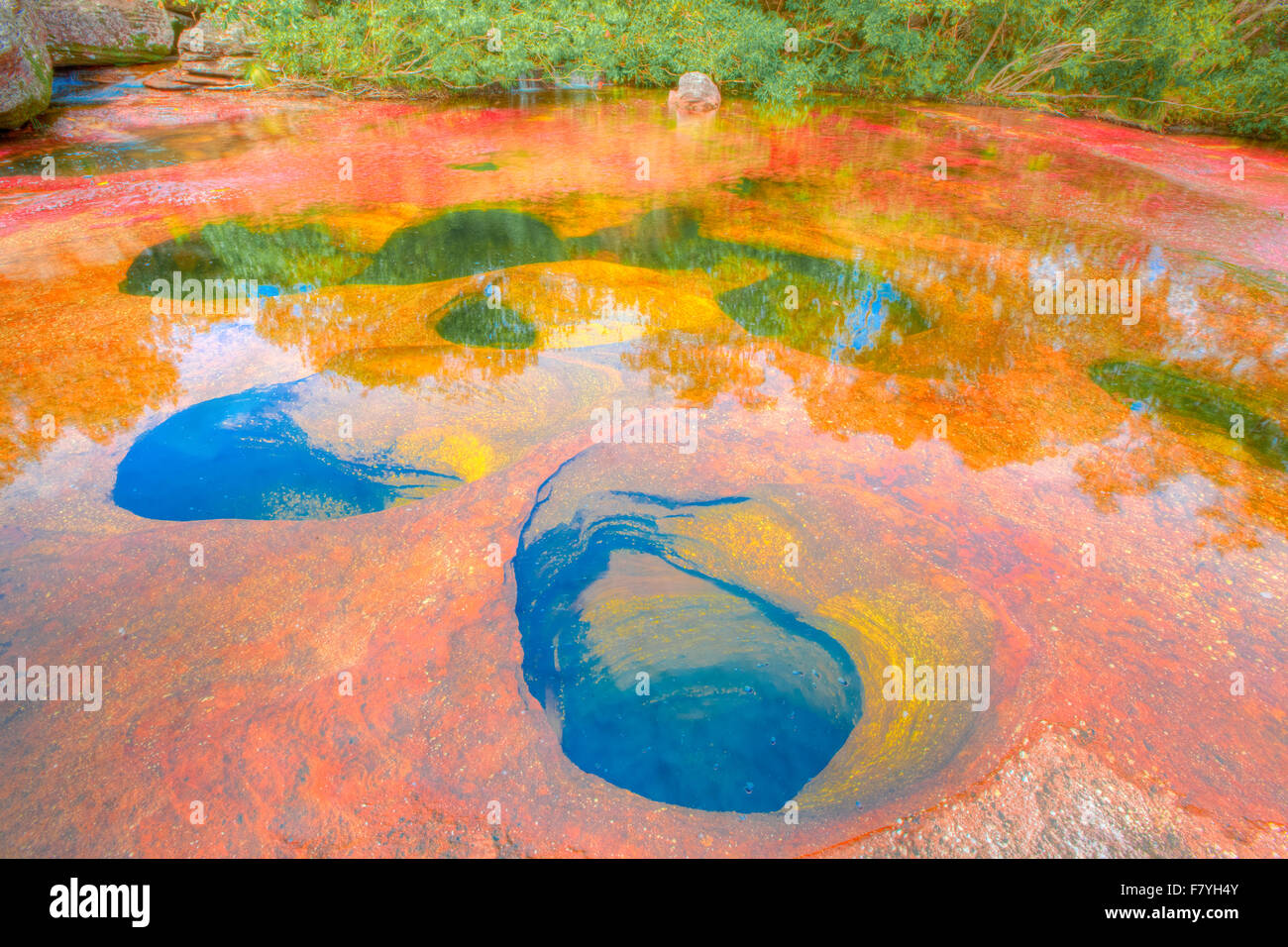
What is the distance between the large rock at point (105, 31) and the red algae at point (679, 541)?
9349 millimetres

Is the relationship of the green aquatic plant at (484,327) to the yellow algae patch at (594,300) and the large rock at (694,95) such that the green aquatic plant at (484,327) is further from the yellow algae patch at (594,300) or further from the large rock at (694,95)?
the large rock at (694,95)

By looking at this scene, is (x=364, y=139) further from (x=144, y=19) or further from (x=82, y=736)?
(x=82, y=736)

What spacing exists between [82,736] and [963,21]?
20651 millimetres

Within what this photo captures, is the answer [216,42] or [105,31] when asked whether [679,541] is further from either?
[105,31]

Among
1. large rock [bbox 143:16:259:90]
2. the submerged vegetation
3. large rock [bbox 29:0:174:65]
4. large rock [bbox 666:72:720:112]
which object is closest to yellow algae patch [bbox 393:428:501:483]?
the submerged vegetation

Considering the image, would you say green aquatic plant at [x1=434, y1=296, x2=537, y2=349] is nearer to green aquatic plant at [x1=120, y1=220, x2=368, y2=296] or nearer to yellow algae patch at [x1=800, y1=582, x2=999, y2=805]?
green aquatic plant at [x1=120, y1=220, x2=368, y2=296]

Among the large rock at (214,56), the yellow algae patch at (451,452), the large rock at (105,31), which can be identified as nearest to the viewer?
the yellow algae patch at (451,452)

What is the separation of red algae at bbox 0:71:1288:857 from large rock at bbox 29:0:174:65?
9.35m

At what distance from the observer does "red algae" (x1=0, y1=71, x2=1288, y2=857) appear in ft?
8.52

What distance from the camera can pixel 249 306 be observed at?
6.19 m

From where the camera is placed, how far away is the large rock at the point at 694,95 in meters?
15.0

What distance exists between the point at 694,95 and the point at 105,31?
1290cm

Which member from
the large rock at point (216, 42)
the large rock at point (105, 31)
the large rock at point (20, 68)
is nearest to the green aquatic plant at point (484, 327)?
the large rock at point (20, 68)
